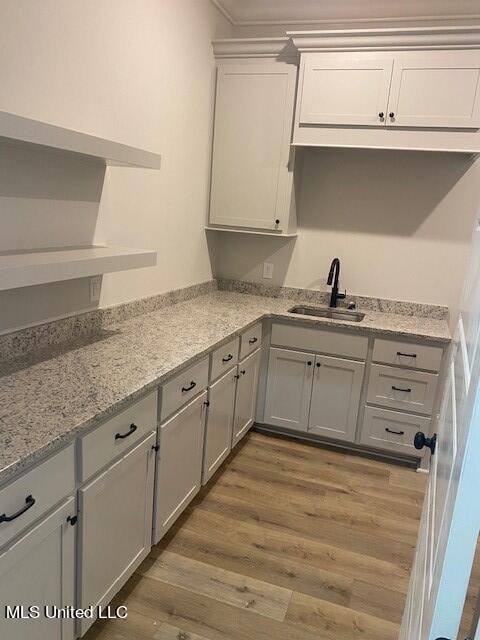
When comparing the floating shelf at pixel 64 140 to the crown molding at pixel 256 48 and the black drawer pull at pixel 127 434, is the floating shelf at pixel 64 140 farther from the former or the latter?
the crown molding at pixel 256 48

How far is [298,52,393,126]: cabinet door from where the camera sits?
280 cm

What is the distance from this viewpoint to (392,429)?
3.08 m

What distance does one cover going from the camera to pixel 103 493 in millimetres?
1602

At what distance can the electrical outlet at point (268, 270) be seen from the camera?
3.61m

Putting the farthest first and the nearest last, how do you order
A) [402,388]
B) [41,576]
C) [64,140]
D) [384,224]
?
[384,224] → [402,388] → [64,140] → [41,576]

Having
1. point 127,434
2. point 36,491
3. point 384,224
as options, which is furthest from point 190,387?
point 384,224

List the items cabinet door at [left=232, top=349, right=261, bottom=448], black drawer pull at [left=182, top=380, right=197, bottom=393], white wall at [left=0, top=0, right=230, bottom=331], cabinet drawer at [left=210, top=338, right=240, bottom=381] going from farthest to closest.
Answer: cabinet door at [left=232, top=349, right=261, bottom=448] < cabinet drawer at [left=210, top=338, right=240, bottom=381] < black drawer pull at [left=182, top=380, right=197, bottom=393] < white wall at [left=0, top=0, right=230, bottom=331]

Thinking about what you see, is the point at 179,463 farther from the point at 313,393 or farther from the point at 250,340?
the point at 313,393

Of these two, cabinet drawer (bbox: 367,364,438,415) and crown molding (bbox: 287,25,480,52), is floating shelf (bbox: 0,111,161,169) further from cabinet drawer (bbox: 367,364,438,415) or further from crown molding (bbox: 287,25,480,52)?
cabinet drawer (bbox: 367,364,438,415)

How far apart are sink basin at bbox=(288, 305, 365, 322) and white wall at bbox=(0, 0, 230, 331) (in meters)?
0.81

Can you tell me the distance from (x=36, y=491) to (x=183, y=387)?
883 mm

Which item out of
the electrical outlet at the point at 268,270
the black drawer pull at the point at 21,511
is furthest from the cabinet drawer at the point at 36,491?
the electrical outlet at the point at 268,270

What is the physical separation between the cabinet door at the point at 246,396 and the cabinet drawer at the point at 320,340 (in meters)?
0.19

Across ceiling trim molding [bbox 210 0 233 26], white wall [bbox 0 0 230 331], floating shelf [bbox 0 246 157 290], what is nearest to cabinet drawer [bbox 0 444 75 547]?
floating shelf [bbox 0 246 157 290]
